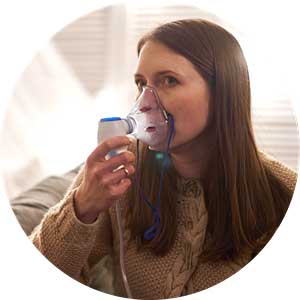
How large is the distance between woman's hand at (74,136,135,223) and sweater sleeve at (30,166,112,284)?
11mm

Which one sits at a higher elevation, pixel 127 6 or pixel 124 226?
pixel 127 6

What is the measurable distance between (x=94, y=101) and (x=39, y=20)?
0.13 meters

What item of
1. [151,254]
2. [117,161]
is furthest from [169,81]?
[151,254]

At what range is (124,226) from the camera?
74 cm

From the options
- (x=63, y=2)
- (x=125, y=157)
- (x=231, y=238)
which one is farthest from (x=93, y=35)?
(x=231, y=238)

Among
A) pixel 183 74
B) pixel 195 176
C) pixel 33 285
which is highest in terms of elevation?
pixel 183 74

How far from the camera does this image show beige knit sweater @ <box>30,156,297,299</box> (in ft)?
2.38

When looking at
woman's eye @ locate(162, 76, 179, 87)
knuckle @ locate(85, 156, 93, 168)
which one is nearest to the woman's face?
woman's eye @ locate(162, 76, 179, 87)

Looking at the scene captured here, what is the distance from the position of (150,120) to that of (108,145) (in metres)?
0.06

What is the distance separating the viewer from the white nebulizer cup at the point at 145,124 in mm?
708

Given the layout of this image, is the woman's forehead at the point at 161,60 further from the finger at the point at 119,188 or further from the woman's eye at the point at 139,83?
the finger at the point at 119,188

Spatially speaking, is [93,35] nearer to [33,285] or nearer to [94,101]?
[94,101]

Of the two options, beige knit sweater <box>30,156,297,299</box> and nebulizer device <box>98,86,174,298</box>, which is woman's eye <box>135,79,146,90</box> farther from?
beige knit sweater <box>30,156,297,299</box>

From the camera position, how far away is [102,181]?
2.30 feet
